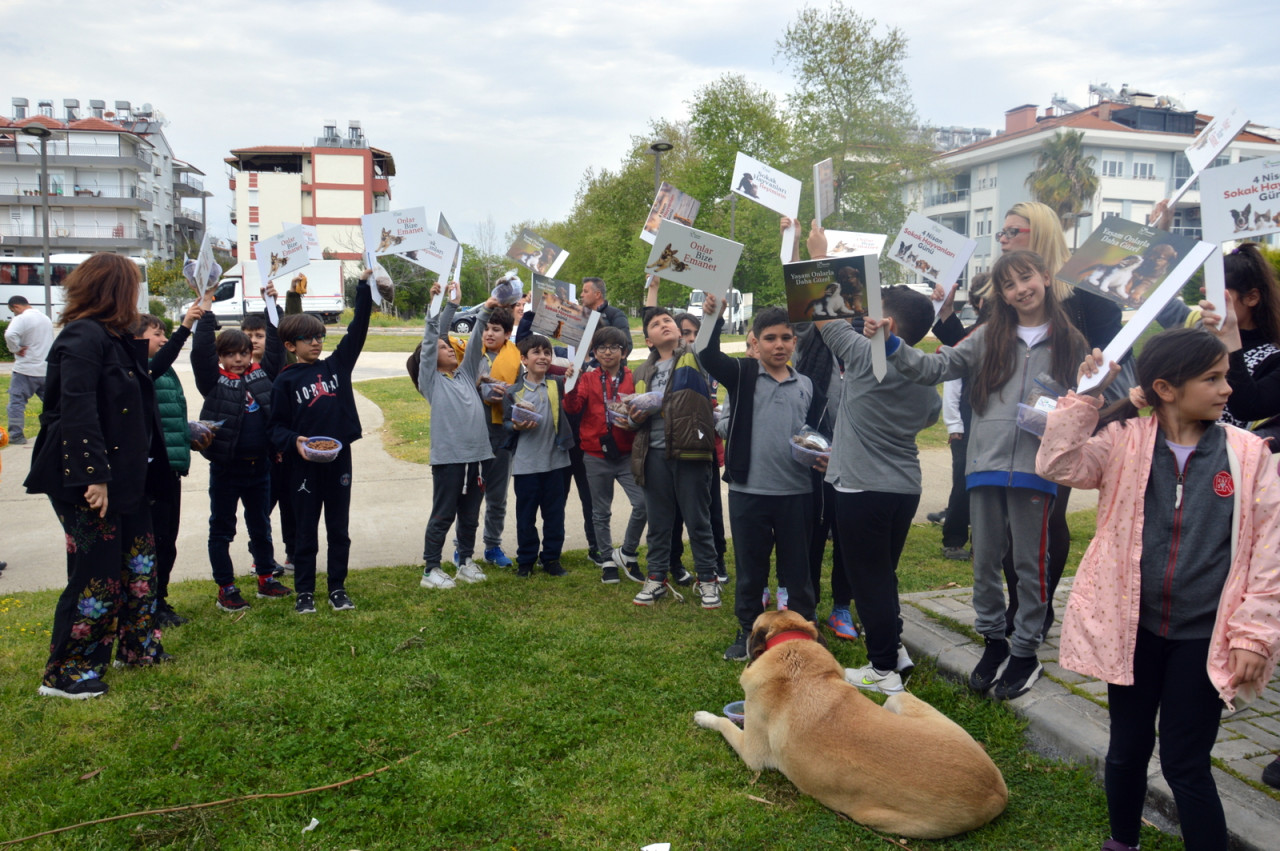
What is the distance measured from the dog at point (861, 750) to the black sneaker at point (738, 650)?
1.06 m

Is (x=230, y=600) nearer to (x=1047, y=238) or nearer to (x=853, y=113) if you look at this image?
(x=1047, y=238)

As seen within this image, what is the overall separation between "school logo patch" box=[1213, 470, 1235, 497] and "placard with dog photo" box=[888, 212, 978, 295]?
6.64 feet

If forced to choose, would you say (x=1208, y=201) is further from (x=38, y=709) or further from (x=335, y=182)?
(x=335, y=182)

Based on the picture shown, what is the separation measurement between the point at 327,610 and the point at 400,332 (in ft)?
116

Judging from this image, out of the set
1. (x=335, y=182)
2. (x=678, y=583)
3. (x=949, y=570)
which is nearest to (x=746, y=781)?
(x=678, y=583)

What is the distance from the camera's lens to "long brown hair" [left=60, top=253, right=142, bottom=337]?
4.32 meters

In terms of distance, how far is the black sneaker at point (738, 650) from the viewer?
486 centimetres

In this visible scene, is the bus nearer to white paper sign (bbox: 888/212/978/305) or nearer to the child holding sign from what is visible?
white paper sign (bbox: 888/212/978/305)

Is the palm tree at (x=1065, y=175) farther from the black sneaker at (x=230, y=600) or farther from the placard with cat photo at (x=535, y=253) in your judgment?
the black sneaker at (x=230, y=600)

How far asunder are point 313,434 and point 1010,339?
428cm

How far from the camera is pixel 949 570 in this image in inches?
266

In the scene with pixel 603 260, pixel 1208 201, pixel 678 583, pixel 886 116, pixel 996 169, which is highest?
pixel 996 169

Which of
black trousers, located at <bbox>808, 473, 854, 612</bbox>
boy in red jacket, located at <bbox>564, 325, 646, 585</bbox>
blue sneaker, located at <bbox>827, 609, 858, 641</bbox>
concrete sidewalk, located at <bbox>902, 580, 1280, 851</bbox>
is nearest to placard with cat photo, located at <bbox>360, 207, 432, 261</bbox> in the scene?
boy in red jacket, located at <bbox>564, 325, 646, 585</bbox>

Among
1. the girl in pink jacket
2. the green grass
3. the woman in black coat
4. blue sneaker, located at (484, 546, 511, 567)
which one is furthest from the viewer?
blue sneaker, located at (484, 546, 511, 567)
